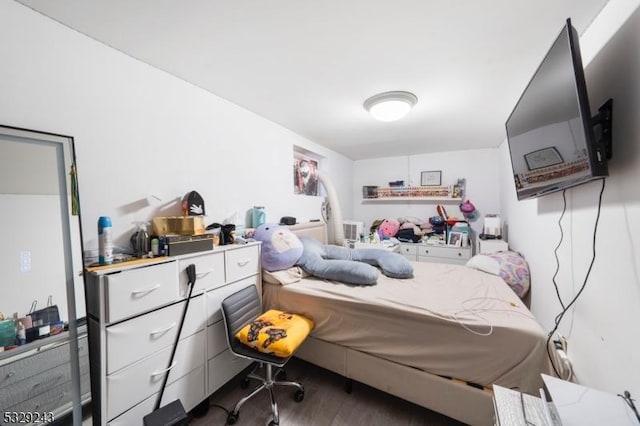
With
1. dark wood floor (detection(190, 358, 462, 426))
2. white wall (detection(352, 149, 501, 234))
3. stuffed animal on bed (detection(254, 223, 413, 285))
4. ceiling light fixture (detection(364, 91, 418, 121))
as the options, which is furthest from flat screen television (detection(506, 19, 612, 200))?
white wall (detection(352, 149, 501, 234))

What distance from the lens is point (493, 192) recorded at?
3848 millimetres

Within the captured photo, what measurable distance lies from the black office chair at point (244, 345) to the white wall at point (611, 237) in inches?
A: 60.3

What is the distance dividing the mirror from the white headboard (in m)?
1.72

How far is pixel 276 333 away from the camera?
57.4 inches

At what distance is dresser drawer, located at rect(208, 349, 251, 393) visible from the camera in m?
1.53

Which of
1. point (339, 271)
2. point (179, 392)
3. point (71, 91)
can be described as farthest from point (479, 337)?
point (71, 91)

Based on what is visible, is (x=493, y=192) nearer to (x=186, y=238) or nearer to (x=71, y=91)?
(x=186, y=238)

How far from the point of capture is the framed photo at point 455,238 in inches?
144

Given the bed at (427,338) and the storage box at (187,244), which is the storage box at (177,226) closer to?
the storage box at (187,244)

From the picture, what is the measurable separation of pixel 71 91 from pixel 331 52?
1478 mm

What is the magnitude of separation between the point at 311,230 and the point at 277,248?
42.6 inches

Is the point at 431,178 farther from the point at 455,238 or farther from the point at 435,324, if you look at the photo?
the point at 435,324

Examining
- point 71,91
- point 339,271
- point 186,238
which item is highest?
point 71,91

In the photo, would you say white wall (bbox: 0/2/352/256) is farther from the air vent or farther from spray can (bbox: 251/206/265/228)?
the air vent
